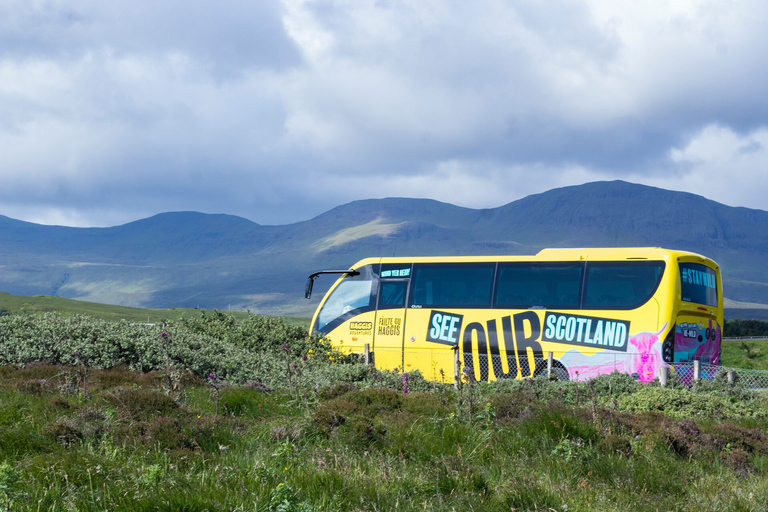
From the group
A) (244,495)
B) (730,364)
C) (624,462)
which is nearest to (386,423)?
(624,462)

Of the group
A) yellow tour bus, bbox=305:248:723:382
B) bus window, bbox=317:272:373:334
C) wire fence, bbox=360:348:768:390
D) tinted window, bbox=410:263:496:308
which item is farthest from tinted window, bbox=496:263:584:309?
bus window, bbox=317:272:373:334

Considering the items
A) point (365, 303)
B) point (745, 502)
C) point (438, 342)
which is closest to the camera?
point (745, 502)

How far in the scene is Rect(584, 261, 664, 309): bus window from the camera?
16297 mm

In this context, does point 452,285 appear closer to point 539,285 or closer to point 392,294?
point 392,294

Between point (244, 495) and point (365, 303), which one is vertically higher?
point (365, 303)

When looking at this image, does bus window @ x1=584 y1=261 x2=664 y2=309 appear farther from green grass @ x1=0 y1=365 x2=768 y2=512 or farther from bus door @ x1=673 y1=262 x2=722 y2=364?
green grass @ x1=0 y1=365 x2=768 y2=512

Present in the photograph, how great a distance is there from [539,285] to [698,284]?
150 inches

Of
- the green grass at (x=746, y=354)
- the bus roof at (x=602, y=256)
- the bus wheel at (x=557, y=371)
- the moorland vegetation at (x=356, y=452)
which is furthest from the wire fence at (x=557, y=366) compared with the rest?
the green grass at (x=746, y=354)

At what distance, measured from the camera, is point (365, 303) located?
19.8 meters

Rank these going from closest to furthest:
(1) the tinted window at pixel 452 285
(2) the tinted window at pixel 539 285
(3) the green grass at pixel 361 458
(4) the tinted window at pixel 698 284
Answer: (3) the green grass at pixel 361 458 → (4) the tinted window at pixel 698 284 → (2) the tinted window at pixel 539 285 → (1) the tinted window at pixel 452 285

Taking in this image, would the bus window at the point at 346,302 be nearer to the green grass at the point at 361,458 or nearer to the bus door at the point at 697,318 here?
the bus door at the point at 697,318

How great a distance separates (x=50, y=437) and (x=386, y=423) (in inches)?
137

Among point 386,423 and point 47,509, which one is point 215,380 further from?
point 47,509

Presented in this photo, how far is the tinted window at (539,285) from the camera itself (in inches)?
677
